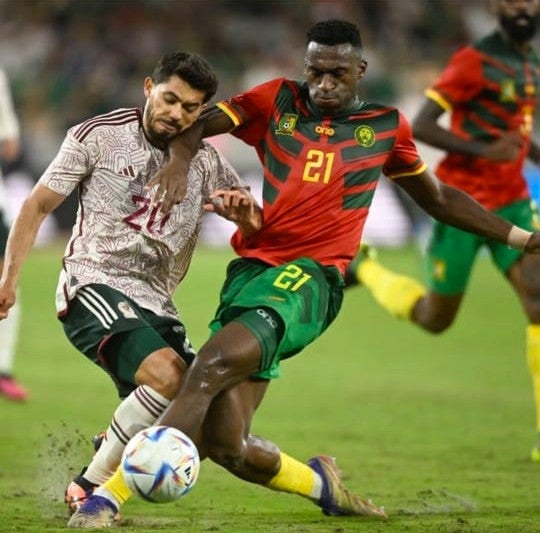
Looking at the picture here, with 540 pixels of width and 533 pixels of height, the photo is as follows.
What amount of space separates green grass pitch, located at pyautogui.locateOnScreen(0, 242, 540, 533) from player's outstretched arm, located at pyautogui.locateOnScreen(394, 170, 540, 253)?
4.24 ft

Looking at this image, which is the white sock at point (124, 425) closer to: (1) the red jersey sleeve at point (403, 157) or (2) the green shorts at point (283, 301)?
(2) the green shorts at point (283, 301)

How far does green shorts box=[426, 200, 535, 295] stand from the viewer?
8.99 m

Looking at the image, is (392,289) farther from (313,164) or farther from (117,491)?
(117,491)

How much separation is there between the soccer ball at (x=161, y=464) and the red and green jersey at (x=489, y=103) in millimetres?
4104

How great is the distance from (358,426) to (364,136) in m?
3.67

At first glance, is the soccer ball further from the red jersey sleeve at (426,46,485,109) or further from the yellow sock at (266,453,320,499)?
the red jersey sleeve at (426,46,485,109)

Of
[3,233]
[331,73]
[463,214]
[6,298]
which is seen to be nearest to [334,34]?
[331,73]

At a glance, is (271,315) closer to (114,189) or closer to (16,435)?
(114,189)

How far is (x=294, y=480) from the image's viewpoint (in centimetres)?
635

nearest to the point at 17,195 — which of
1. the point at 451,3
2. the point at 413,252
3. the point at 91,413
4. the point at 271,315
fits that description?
the point at 413,252

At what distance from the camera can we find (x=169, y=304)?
6.39m

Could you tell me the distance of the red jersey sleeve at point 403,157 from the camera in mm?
6438

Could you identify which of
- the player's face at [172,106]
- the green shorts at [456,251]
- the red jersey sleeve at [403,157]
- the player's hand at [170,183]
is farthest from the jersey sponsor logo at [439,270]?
the player's hand at [170,183]

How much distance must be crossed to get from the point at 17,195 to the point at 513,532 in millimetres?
16390
